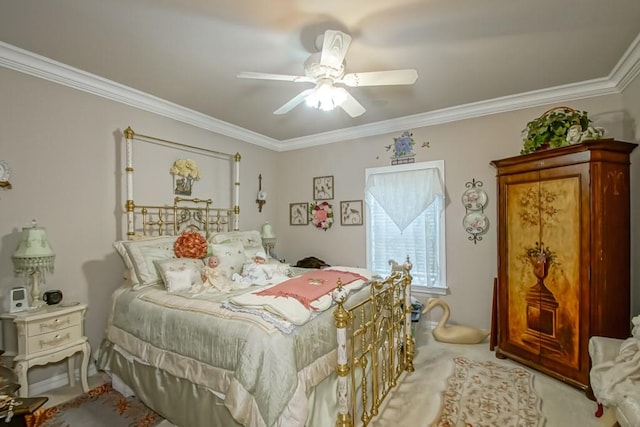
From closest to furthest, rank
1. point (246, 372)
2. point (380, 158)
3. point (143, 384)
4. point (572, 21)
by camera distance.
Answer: point (246, 372)
point (572, 21)
point (143, 384)
point (380, 158)

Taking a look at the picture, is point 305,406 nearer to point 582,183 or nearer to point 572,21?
point 582,183

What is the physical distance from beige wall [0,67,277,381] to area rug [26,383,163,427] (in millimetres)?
436

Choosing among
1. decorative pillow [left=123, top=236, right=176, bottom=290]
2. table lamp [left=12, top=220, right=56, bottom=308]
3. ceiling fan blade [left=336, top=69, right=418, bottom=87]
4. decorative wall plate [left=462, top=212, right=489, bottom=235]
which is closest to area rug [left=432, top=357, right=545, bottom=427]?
decorative wall plate [left=462, top=212, right=489, bottom=235]

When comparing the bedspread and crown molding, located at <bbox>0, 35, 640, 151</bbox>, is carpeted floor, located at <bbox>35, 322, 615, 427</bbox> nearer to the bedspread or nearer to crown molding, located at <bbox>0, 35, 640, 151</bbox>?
the bedspread

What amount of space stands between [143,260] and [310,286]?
4.88 ft

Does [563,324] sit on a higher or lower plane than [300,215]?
lower

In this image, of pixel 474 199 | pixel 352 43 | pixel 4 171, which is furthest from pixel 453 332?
pixel 4 171

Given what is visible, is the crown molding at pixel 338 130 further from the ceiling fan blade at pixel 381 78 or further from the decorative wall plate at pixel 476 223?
the ceiling fan blade at pixel 381 78

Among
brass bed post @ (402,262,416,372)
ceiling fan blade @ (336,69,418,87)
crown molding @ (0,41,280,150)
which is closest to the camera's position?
ceiling fan blade @ (336,69,418,87)

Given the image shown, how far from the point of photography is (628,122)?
2.73m

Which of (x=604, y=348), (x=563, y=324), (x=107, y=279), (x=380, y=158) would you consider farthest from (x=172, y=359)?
(x=380, y=158)

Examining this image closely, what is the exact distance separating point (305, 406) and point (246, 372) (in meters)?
0.37

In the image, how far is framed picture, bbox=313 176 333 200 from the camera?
4441 millimetres

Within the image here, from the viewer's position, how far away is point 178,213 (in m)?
3.42
